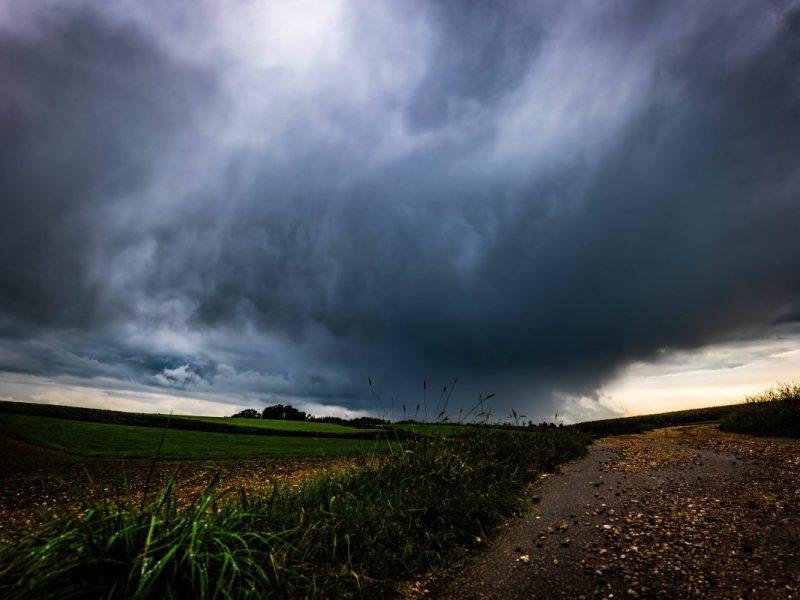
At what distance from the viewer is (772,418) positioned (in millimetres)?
17391

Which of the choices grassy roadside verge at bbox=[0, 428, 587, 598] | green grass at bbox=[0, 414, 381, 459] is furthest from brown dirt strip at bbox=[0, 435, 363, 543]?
grassy roadside verge at bbox=[0, 428, 587, 598]

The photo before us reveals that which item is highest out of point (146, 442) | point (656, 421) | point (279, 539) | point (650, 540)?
point (656, 421)

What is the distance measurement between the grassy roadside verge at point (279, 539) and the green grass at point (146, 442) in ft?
23.6

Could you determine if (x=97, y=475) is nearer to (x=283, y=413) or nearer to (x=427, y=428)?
(x=427, y=428)

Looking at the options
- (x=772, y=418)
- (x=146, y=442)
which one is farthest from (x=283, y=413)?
(x=772, y=418)

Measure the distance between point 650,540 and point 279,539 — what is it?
5.19m

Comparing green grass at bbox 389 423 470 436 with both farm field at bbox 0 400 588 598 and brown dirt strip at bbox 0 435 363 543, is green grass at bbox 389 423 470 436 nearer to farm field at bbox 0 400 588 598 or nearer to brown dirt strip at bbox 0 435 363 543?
farm field at bbox 0 400 588 598

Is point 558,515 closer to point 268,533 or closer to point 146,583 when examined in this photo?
point 268,533

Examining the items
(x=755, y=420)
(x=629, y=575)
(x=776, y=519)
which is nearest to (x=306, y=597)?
(x=629, y=575)

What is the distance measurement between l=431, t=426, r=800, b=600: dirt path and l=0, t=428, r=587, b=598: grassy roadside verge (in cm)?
61

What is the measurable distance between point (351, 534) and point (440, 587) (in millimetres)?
1192

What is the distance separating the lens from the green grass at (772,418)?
16.5 meters

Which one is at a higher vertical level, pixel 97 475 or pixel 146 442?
pixel 146 442

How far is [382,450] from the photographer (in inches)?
398
